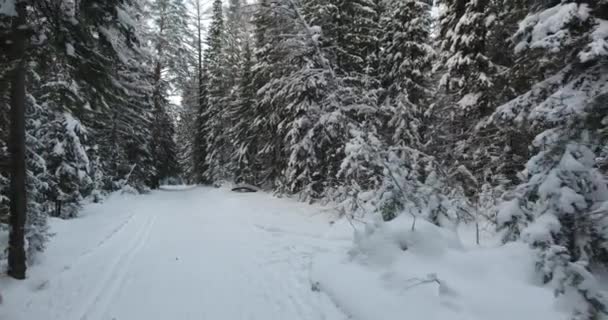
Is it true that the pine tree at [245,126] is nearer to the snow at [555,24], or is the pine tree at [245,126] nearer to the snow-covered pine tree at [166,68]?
the snow-covered pine tree at [166,68]

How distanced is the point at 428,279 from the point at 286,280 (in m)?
2.38

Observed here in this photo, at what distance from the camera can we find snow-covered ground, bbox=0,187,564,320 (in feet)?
13.4

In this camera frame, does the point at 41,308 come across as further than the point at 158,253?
No

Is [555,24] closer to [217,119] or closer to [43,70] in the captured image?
[43,70]

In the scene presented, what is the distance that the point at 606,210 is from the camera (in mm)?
3752

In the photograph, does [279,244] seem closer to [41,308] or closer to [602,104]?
[41,308]

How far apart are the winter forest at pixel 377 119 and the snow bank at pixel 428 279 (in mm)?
224

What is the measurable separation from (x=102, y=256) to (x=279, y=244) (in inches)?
148

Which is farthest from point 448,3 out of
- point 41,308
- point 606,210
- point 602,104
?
point 41,308

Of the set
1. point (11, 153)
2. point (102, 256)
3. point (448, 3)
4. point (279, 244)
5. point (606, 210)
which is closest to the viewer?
point (606, 210)

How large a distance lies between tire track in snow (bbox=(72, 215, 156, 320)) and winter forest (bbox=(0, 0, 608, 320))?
131 cm

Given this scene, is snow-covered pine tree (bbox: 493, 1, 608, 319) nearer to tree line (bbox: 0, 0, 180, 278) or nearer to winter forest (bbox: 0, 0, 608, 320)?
winter forest (bbox: 0, 0, 608, 320)

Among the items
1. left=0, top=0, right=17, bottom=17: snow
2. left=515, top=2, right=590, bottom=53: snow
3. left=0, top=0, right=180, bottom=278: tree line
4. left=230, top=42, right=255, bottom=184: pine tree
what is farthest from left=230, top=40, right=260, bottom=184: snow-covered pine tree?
left=515, top=2, right=590, bottom=53: snow

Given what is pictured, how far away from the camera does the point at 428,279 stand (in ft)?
14.5
